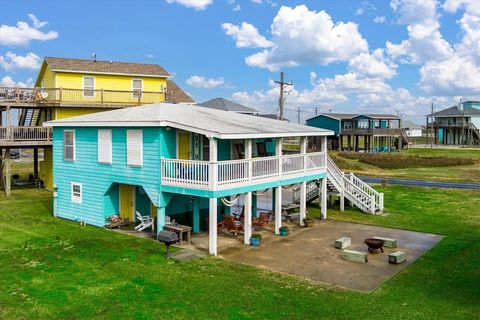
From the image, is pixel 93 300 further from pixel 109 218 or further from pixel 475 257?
pixel 475 257

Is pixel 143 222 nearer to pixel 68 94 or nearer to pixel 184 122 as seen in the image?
pixel 184 122

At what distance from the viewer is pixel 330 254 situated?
55.4 ft

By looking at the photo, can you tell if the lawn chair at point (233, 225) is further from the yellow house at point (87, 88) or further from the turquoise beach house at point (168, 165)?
the yellow house at point (87, 88)

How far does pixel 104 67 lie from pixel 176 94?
287 inches

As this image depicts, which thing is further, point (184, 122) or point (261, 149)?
point (261, 149)

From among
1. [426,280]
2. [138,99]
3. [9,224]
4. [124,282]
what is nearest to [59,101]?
[138,99]

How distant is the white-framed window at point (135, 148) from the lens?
1869 cm

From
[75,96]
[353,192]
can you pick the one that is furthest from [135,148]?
[75,96]

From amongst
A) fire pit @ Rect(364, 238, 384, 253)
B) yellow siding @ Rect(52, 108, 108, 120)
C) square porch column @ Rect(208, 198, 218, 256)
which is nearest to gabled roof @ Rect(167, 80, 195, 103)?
yellow siding @ Rect(52, 108, 108, 120)

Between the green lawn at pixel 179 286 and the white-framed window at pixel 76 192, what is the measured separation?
249 centimetres

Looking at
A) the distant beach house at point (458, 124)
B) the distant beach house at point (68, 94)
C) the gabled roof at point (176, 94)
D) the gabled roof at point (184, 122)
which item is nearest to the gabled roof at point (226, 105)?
the gabled roof at point (176, 94)

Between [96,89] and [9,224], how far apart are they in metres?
15.4

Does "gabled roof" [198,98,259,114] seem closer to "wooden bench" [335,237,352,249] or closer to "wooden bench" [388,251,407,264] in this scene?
"wooden bench" [335,237,352,249]

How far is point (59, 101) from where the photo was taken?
3073cm
